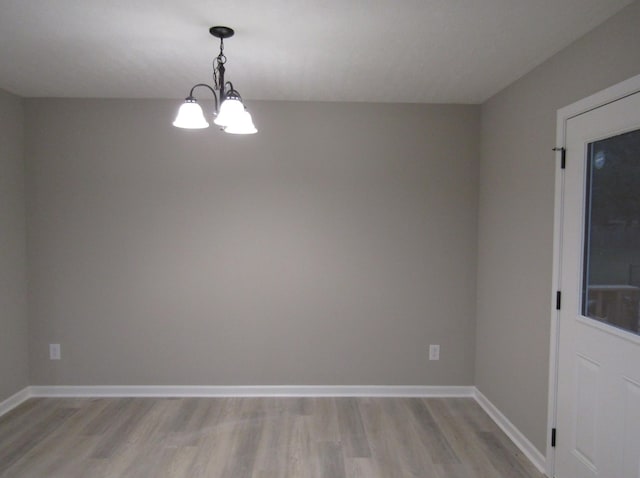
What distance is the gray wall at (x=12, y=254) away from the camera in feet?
10.3

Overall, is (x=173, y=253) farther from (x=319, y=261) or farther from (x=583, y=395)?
(x=583, y=395)

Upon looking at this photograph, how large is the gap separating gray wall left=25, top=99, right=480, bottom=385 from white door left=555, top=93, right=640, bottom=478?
1248 mm

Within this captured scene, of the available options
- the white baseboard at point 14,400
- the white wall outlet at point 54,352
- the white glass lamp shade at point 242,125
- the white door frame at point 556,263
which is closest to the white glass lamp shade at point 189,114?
the white glass lamp shade at point 242,125

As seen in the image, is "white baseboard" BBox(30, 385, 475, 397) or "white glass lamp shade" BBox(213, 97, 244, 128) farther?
"white baseboard" BBox(30, 385, 475, 397)

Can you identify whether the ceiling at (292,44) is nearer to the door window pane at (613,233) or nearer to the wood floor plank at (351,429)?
the door window pane at (613,233)

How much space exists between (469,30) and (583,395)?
6.64 ft

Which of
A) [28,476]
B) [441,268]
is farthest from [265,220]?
[28,476]

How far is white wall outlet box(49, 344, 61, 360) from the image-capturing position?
3.44m

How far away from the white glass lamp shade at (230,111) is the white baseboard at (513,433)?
8.82 ft

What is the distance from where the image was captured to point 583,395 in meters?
2.16

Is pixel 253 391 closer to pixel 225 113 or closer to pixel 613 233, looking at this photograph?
pixel 225 113

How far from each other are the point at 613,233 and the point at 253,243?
8.17ft

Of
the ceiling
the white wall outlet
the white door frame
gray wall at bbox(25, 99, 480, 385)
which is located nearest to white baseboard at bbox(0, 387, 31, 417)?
gray wall at bbox(25, 99, 480, 385)

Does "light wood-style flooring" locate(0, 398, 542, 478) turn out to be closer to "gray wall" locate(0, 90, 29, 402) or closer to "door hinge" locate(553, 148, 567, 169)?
"gray wall" locate(0, 90, 29, 402)
